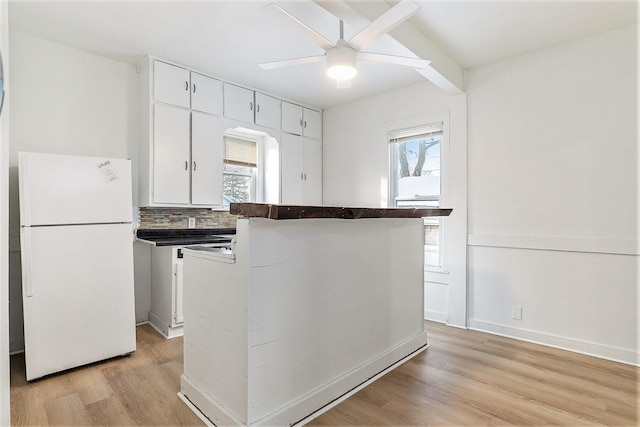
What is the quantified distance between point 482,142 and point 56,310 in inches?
153

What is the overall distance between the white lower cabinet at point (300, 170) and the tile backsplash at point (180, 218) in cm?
80

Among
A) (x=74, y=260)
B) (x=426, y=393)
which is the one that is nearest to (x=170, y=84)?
(x=74, y=260)

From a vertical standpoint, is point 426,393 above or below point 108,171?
below

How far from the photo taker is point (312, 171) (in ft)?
15.7

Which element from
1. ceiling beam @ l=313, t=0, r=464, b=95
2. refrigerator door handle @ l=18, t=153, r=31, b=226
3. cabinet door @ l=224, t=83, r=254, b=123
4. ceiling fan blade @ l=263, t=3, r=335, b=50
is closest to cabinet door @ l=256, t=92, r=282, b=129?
cabinet door @ l=224, t=83, r=254, b=123

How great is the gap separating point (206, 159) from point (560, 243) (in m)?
3.49

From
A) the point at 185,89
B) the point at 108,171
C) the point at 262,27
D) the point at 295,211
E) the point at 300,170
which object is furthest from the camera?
the point at 300,170

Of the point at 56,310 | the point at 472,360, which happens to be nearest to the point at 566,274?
the point at 472,360

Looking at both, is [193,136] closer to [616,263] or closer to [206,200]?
[206,200]

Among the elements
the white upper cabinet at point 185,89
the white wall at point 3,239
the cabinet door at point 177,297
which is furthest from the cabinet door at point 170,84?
the white wall at point 3,239

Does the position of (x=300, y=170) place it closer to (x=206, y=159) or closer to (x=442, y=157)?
(x=206, y=159)

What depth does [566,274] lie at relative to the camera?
2945mm

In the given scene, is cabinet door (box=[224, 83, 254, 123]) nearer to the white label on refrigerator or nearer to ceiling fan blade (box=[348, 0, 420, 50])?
the white label on refrigerator

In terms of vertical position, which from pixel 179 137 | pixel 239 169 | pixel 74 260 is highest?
pixel 179 137
